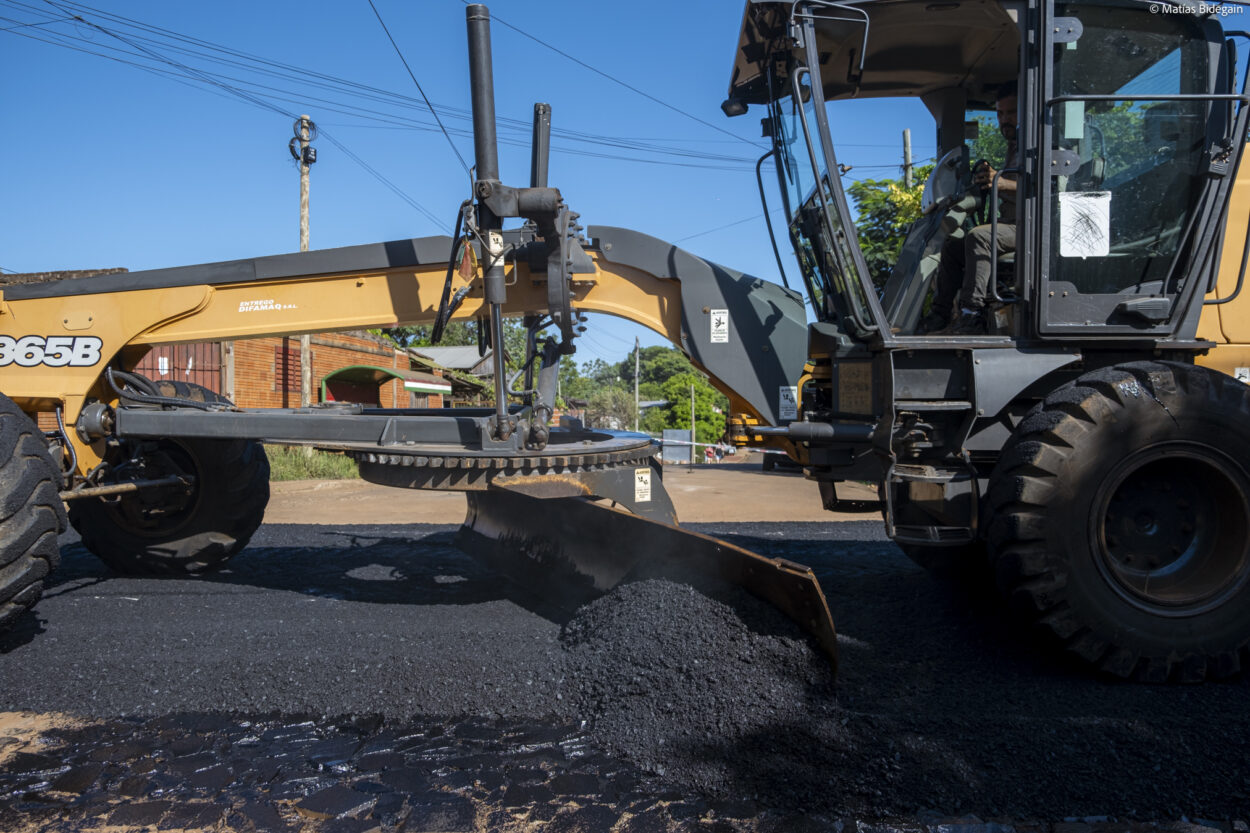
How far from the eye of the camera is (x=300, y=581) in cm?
520

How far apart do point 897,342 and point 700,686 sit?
1.68 meters

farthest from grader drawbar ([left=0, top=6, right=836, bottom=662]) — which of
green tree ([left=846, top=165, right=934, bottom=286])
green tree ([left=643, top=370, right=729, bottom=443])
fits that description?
green tree ([left=643, top=370, right=729, bottom=443])

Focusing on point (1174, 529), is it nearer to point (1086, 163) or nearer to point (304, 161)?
point (1086, 163)

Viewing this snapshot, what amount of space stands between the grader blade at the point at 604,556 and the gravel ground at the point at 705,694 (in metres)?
0.13

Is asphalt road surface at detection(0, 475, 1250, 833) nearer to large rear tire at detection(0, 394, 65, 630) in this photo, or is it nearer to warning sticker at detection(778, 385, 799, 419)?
large rear tire at detection(0, 394, 65, 630)

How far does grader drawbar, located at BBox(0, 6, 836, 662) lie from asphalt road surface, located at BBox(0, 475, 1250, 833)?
0.61 metres

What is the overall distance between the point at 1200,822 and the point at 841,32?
130 inches

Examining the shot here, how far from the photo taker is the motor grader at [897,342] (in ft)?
A: 10.7

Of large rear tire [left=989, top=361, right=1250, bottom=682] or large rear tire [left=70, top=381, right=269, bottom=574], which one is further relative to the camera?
large rear tire [left=70, top=381, right=269, bottom=574]

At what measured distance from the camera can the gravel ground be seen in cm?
251

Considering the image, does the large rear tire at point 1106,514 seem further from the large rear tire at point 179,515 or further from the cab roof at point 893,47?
the large rear tire at point 179,515

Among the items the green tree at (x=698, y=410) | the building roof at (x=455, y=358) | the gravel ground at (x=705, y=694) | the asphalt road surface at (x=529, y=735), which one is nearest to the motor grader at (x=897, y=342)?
the gravel ground at (x=705, y=694)

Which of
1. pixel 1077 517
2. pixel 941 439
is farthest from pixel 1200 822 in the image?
pixel 941 439

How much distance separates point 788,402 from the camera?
414 centimetres
